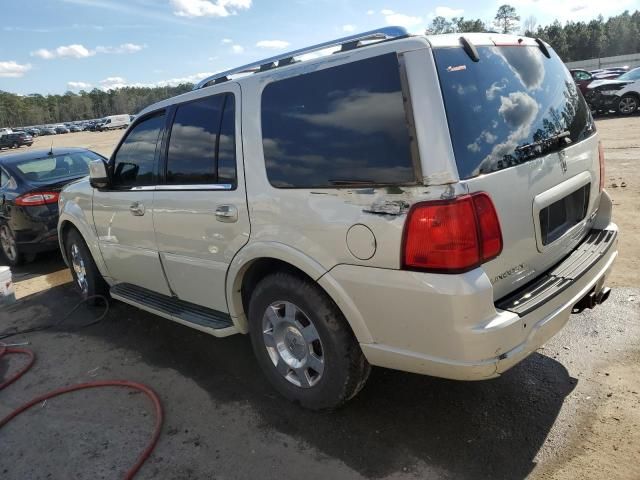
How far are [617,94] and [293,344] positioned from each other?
60.1 ft

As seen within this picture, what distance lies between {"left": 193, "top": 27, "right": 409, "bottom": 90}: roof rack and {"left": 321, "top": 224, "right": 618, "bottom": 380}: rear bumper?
1260 millimetres

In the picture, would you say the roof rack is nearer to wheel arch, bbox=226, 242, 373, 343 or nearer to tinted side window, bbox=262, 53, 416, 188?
tinted side window, bbox=262, 53, 416, 188

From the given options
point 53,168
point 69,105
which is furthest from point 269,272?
point 69,105

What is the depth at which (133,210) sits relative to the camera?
4.09m

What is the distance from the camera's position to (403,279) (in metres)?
2.35

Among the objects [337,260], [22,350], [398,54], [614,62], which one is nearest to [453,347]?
[337,260]

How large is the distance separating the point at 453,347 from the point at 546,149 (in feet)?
3.94

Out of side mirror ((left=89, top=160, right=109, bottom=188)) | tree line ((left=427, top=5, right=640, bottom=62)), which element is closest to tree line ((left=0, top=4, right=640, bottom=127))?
tree line ((left=427, top=5, right=640, bottom=62))

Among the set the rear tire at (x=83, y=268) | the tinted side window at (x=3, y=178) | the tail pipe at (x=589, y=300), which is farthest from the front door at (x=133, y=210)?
the tinted side window at (x=3, y=178)

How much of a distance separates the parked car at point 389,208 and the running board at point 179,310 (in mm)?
22

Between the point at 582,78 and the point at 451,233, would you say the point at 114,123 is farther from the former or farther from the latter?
the point at 451,233

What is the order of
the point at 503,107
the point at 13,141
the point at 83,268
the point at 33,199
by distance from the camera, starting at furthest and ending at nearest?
the point at 13,141
the point at 33,199
the point at 83,268
the point at 503,107

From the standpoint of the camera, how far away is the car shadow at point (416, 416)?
8.53 ft

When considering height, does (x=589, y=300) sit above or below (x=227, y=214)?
below
